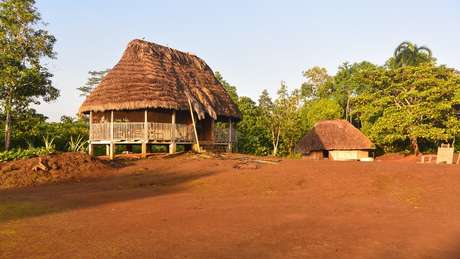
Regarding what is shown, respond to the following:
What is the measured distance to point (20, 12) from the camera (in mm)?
20031

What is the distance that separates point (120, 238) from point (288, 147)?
2730cm

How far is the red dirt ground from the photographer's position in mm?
5773

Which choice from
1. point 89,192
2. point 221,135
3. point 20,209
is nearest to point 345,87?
point 221,135

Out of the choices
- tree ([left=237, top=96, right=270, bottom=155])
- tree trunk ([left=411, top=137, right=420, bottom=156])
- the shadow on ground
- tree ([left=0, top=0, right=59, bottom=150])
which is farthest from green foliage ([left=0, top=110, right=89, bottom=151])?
tree trunk ([left=411, top=137, right=420, bottom=156])

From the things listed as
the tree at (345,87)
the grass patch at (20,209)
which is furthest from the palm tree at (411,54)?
the grass patch at (20,209)

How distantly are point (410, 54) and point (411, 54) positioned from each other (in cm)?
9

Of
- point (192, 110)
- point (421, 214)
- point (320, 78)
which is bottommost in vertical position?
point (421, 214)

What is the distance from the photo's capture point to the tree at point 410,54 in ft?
117

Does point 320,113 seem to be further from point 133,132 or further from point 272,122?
point 133,132

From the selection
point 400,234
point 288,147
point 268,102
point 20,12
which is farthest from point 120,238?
point 268,102

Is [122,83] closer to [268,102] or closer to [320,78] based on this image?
[268,102]

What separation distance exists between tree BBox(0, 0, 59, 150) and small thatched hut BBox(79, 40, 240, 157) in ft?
8.44

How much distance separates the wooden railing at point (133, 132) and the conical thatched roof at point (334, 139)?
12002 mm

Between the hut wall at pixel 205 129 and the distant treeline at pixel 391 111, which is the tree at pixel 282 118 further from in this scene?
the hut wall at pixel 205 129
